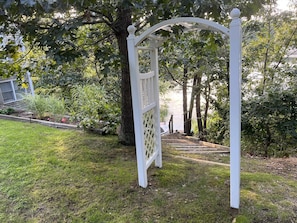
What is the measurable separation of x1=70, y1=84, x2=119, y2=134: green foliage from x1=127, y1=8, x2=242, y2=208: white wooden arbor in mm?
1880

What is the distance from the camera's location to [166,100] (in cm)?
995

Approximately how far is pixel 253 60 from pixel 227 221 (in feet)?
15.7

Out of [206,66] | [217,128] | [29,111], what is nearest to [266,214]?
[206,66]

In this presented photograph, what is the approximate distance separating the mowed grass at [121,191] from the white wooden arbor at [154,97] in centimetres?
22

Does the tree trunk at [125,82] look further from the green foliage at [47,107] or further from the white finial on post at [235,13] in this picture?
the green foliage at [47,107]

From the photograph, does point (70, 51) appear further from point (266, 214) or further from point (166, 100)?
point (166, 100)

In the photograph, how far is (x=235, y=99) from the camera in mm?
1867

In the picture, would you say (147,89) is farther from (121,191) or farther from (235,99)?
(121,191)

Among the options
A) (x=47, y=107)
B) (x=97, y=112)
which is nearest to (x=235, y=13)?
(x=97, y=112)

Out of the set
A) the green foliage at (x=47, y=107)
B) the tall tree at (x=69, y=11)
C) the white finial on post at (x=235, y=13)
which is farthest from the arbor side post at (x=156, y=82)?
the green foliage at (x=47, y=107)

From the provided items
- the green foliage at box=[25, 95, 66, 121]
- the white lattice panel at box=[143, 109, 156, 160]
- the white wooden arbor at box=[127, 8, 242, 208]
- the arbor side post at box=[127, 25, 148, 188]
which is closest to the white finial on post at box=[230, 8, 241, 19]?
the white wooden arbor at box=[127, 8, 242, 208]

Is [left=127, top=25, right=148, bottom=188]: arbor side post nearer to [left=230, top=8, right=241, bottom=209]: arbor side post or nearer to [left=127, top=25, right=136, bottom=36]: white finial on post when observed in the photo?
[left=127, top=25, right=136, bottom=36]: white finial on post

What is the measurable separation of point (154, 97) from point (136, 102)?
466 millimetres

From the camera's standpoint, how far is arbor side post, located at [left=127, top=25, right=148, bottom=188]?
2246 mm
